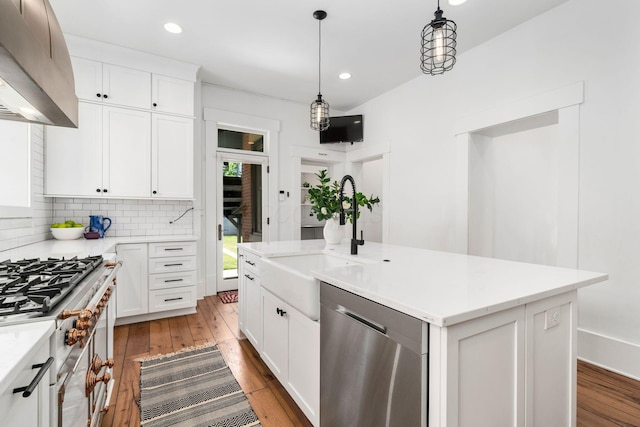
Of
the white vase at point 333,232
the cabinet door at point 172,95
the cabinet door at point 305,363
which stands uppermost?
the cabinet door at point 172,95

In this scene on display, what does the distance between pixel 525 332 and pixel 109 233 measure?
12.8 ft

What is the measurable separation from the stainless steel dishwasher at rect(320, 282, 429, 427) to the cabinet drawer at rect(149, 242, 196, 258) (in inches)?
97.1

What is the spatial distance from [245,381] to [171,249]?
1.81 meters

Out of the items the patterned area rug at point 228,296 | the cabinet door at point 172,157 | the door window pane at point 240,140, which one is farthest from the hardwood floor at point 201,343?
the door window pane at point 240,140

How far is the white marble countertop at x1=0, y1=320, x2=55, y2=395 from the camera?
0.56 m

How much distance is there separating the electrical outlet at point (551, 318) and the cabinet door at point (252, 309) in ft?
5.47

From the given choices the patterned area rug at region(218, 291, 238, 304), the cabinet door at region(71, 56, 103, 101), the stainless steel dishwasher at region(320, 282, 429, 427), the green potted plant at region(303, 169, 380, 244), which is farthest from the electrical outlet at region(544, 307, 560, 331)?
the cabinet door at region(71, 56, 103, 101)

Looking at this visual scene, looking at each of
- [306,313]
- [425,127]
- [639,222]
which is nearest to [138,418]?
[306,313]

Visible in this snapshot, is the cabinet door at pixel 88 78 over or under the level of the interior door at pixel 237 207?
over

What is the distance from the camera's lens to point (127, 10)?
266cm

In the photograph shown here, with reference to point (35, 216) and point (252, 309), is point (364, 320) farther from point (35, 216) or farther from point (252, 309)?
point (35, 216)

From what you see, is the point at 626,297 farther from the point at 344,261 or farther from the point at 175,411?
the point at 175,411

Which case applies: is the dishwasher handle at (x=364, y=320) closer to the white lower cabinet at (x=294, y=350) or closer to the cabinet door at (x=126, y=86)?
the white lower cabinet at (x=294, y=350)

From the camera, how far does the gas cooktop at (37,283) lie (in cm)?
86
